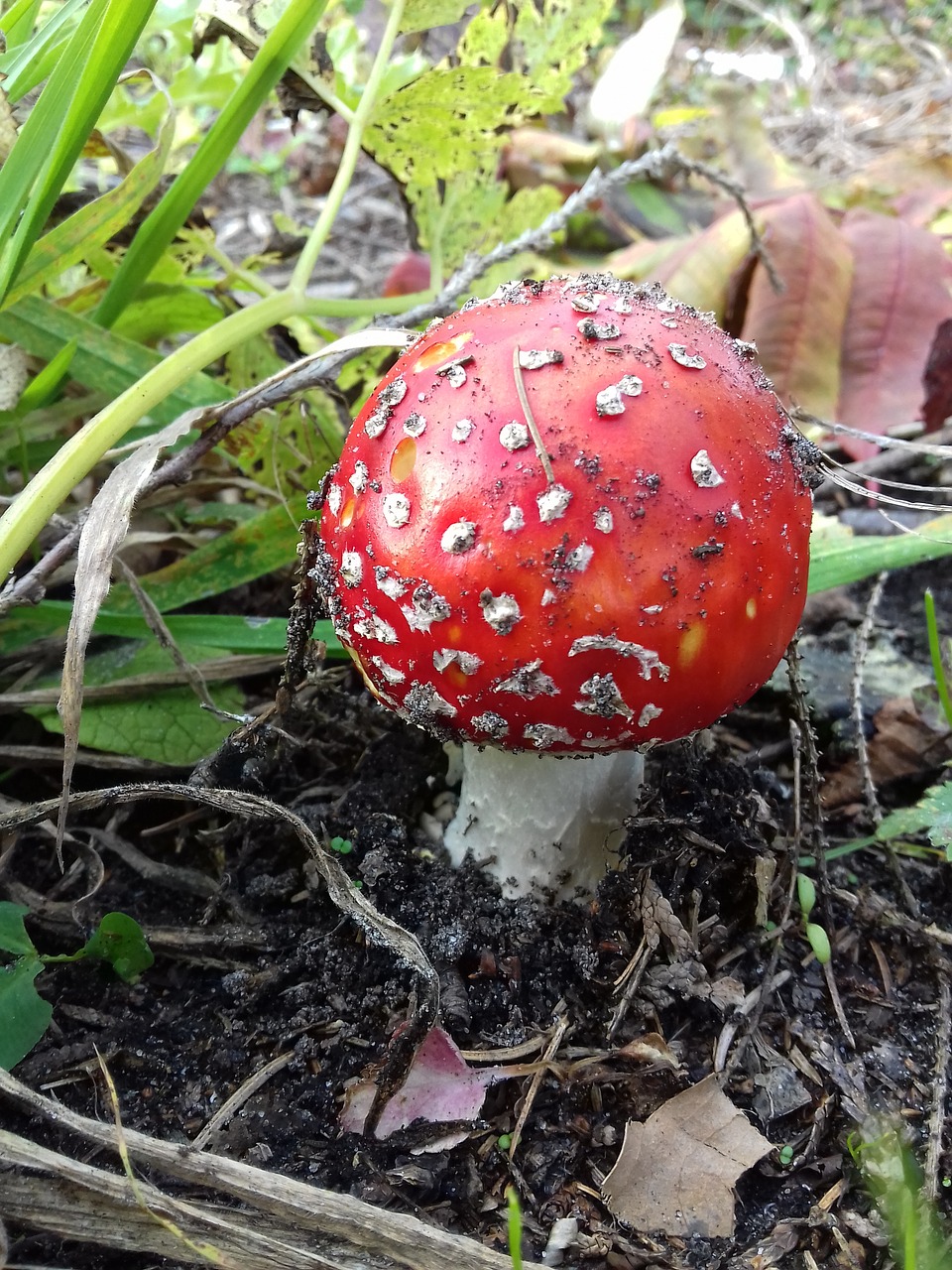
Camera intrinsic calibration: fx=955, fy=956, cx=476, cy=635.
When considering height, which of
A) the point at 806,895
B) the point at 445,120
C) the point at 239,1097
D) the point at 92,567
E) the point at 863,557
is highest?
the point at 445,120

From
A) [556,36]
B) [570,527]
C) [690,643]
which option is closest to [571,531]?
[570,527]

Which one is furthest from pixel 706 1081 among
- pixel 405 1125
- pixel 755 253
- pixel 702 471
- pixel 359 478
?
pixel 755 253

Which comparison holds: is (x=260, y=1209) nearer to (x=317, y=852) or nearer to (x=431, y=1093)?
(x=431, y=1093)

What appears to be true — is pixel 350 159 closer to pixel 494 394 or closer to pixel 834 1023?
pixel 494 394

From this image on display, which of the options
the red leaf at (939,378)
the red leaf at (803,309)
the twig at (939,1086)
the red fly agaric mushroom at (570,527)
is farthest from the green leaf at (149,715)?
the red leaf at (939,378)

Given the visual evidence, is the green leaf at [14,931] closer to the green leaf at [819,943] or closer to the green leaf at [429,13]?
the green leaf at [819,943]

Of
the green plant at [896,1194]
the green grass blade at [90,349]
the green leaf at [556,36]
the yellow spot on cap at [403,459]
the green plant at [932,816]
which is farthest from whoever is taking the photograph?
the green leaf at [556,36]
